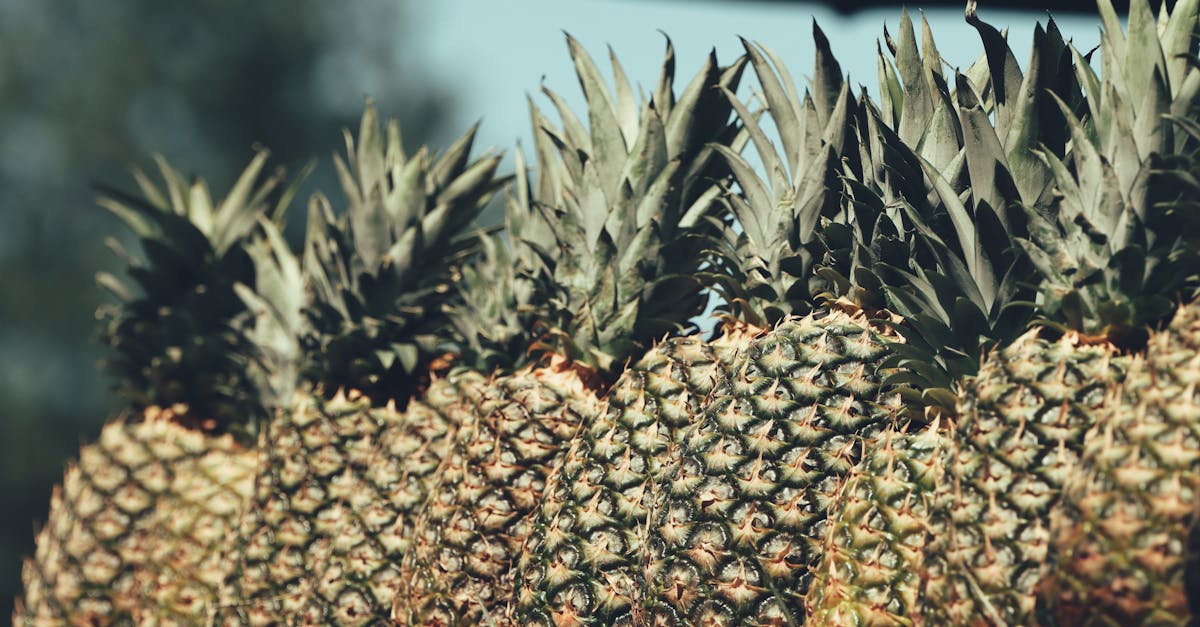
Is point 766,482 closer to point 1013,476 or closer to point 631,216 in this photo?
point 1013,476

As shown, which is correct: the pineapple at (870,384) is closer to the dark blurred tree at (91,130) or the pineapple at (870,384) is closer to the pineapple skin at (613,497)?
the pineapple skin at (613,497)

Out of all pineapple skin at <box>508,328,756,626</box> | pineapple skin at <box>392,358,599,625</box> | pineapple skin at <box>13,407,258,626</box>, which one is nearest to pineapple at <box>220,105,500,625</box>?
pineapple skin at <box>392,358,599,625</box>

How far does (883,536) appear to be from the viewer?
8.21 feet

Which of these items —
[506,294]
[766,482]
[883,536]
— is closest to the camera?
[883,536]

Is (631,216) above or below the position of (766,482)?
above

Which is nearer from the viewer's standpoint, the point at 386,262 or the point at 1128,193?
the point at 1128,193

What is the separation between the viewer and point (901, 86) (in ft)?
9.80

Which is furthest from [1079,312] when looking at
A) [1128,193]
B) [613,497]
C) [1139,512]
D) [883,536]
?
[613,497]

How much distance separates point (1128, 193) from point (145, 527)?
13.5ft

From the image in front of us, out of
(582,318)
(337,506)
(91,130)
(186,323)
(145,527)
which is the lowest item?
(145,527)

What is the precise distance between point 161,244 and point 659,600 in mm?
3253

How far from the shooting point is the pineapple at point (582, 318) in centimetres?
335

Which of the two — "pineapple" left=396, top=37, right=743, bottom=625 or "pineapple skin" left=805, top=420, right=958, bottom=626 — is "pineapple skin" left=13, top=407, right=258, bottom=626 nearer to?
"pineapple" left=396, top=37, right=743, bottom=625

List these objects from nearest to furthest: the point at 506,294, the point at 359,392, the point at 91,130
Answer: the point at 506,294 → the point at 359,392 → the point at 91,130
